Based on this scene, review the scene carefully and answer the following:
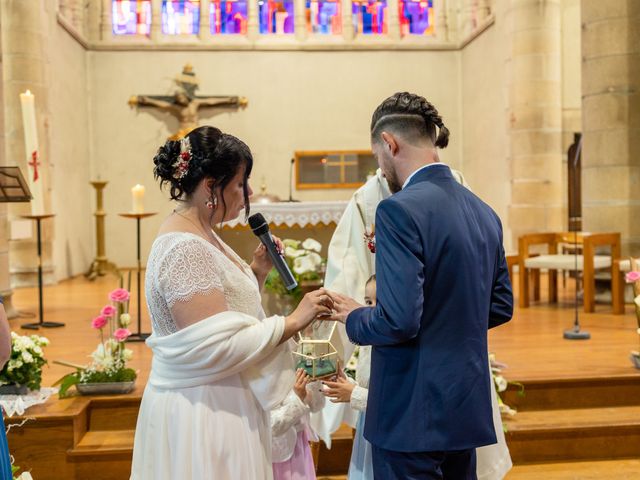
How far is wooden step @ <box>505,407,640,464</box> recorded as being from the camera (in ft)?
14.7

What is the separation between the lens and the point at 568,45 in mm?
10953

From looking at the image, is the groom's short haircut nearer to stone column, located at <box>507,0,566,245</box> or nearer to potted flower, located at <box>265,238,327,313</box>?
potted flower, located at <box>265,238,327,313</box>

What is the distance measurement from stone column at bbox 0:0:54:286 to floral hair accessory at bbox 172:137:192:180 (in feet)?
28.7

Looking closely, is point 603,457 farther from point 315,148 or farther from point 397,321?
point 315,148

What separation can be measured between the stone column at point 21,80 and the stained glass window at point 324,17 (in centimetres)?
474

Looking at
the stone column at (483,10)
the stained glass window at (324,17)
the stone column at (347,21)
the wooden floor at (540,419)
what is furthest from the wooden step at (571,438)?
the stained glass window at (324,17)

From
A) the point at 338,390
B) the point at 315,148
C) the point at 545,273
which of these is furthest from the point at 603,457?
the point at 315,148

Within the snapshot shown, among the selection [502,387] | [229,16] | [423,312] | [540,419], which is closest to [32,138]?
[502,387]

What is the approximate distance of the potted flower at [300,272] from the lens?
19.3 ft

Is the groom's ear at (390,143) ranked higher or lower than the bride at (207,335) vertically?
higher

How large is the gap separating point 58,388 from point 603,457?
293 cm

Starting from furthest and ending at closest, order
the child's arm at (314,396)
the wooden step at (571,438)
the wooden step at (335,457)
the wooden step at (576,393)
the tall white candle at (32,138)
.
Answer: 1. the tall white candle at (32,138)
2. the wooden step at (576,393)
3. the wooden step at (571,438)
4. the wooden step at (335,457)
5. the child's arm at (314,396)

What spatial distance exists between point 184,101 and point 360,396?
11243 mm

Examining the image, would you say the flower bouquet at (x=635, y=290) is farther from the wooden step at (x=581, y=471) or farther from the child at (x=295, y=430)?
the child at (x=295, y=430)
